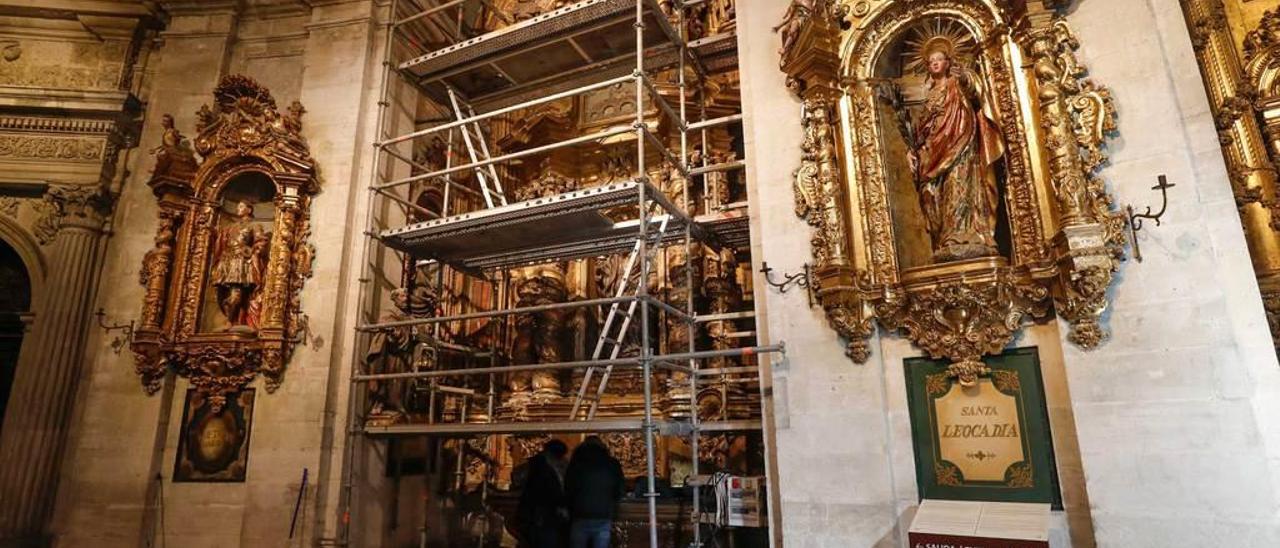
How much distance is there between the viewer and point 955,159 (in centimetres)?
499

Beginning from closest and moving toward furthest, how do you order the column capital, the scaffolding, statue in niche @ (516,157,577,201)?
the scaffolding, the column capital, statue in niche @ (516,157,577,201)

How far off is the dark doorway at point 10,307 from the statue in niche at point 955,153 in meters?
9.67

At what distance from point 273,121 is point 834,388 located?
6.38 metres

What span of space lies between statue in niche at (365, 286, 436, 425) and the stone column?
329 centimetres

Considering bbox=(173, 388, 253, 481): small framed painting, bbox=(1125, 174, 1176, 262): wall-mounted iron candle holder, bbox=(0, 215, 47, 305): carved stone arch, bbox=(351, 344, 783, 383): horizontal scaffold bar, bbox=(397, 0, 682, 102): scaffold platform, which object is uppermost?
bbox=(397, 0, 682, 102): scaffold platform

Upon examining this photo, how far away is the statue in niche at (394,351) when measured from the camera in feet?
22.0

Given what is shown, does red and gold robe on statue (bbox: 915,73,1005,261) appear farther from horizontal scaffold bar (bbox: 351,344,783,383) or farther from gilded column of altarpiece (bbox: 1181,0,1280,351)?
gilded column of altarpiece (bbox: 1181,0,1280,351)

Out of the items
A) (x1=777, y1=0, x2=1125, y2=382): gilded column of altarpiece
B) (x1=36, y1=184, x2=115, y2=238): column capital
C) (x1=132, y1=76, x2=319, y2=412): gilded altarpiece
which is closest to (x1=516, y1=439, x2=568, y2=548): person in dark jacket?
(x1=777, y1=0, x2=1125, y2=382): gilded column of altarpiece

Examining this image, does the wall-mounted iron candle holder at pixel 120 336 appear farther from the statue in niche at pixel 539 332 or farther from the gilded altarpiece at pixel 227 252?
the statue in niche at pixel 539 332

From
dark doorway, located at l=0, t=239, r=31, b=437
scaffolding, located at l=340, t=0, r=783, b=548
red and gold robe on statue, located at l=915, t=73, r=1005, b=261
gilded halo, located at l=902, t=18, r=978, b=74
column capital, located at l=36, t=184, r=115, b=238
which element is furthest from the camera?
dark doorway, located at l=0, t=239, r=31, b=437

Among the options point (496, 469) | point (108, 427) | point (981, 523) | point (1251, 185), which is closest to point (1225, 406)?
point (981, 523)

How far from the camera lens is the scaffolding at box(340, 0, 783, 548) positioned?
5.48m

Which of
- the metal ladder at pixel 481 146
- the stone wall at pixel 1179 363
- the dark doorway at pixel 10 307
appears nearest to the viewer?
the stone wall at pixel 1179 363

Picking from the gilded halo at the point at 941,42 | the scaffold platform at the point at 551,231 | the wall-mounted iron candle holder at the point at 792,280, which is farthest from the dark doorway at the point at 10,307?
the gilded halo at the point at 941,42
